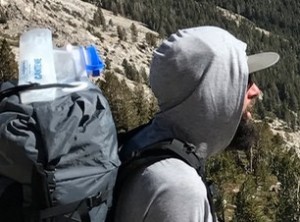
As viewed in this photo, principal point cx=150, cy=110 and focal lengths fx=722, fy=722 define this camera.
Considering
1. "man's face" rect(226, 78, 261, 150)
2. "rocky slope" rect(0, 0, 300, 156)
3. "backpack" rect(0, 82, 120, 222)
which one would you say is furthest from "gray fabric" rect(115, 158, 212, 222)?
"rocky slope" rect(0, 0, 300, 156)

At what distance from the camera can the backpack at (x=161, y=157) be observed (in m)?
3.01

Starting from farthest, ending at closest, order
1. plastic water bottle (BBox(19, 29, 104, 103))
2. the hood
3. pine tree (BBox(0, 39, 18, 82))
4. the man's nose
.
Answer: pine tree (BBox(0, 39, 18, 82)) → the man's nose → plastic water bottle (BBox(19, 29, 104, 103)) → the hood

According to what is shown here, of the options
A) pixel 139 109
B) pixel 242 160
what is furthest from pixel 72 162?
pixel 242 160

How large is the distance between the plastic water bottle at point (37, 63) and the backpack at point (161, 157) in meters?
0.44

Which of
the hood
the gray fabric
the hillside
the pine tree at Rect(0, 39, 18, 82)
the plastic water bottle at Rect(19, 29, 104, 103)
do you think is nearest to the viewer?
the gray fabric

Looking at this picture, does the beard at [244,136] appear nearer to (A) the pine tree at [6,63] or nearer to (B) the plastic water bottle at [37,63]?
(B) the plastic water bottle at [37,63]

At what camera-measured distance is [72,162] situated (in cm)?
296

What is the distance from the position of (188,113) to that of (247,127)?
427 mm

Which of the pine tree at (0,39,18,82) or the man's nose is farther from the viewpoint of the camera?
the pine tree at (0,39,18,82)

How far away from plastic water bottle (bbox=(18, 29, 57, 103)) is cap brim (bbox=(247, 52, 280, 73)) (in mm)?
903

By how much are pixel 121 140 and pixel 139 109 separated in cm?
4137

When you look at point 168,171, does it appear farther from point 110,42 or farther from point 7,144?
point 110,42

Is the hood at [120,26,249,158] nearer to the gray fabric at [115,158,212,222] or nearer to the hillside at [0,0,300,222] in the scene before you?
the gray fabric at [115,158,212,222]

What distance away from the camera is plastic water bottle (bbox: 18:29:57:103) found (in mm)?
3088
